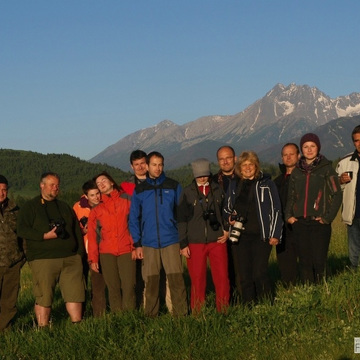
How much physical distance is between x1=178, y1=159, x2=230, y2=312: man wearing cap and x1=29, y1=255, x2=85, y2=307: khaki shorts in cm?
151

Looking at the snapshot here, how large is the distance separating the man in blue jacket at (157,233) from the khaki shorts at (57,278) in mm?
891

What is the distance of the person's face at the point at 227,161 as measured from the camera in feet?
28.8

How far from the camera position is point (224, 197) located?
835 centimetres

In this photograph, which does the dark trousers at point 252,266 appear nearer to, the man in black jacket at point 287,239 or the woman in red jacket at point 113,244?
the man in black jacket at point 287,239

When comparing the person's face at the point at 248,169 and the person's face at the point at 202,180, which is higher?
the person's face at the point at 248,169

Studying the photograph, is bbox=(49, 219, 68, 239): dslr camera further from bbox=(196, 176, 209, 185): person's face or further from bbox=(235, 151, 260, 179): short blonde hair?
bbox=(235, 151, 260, 179): short blonde hair

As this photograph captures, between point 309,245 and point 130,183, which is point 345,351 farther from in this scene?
point 130,183

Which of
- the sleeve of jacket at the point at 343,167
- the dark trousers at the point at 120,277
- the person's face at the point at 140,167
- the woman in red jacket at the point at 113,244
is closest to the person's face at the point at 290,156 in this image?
the sleeve of jacket at the point at 343,167

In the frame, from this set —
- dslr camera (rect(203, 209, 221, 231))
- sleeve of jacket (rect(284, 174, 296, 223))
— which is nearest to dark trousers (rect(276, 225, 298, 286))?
sleeve of jacket (rect(284, 174, 296, 223))

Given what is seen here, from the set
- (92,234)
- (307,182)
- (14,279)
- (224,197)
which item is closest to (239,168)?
(224,197)

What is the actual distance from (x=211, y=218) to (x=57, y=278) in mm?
2287

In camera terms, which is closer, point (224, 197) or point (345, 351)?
point (345, 351)

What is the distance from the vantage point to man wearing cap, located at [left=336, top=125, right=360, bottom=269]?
8523 millimetres

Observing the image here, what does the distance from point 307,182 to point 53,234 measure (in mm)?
3582
